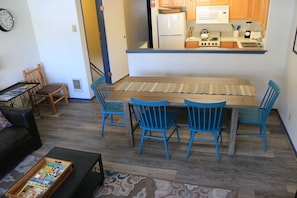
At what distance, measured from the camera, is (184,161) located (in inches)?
107

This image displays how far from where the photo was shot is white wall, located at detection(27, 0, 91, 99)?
4.00 meters

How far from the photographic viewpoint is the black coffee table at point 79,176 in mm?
1931

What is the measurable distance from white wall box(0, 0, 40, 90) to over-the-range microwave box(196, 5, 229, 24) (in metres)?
3.23

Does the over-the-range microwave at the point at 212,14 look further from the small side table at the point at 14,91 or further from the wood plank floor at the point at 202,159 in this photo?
the small side table at the point at 14,91

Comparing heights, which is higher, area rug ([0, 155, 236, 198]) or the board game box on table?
the board game box on table

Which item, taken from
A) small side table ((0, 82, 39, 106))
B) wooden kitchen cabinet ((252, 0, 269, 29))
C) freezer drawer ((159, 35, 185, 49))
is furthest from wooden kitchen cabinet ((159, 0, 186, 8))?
small side table ((0, 82, 39, 106))

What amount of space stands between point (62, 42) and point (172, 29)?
2.17 m

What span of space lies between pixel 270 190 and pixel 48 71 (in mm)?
4033

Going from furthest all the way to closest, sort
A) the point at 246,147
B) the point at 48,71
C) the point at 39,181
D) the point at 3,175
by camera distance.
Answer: the point at 48,71 < the point at 246,147 < the point at 3,175 < the point at 39,181

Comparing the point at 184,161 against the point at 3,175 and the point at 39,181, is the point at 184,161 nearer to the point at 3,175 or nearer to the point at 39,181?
the point at 39,181

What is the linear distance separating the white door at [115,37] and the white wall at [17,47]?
1.39 meters

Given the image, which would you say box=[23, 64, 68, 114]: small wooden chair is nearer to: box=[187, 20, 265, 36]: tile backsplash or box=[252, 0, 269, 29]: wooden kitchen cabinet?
box=[187, 20, 265, 36]: tile backsplash

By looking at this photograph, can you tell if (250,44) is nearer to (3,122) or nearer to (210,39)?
(210,39)

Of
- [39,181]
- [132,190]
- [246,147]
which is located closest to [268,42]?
[246,147]
